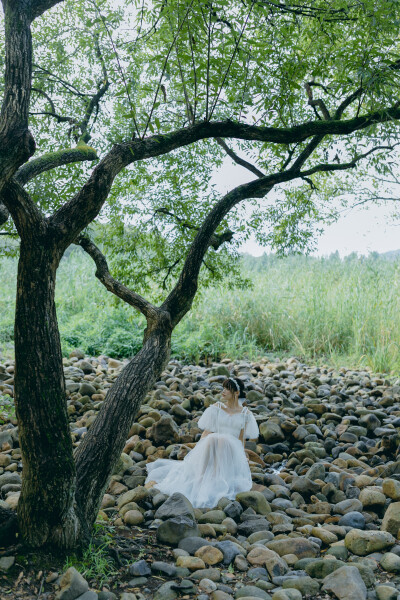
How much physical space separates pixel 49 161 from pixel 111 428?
2.00 metres

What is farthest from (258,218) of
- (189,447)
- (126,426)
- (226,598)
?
(226,598)

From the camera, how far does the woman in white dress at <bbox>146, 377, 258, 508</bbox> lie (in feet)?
14.5

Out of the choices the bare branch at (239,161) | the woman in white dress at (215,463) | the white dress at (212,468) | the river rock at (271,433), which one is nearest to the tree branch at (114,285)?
the woman in white dress at (215,463)

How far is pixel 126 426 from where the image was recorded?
366cm

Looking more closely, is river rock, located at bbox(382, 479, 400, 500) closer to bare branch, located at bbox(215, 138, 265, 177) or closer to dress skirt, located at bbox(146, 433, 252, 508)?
dress skirt, located at bbox(146, 433, 252, 508)

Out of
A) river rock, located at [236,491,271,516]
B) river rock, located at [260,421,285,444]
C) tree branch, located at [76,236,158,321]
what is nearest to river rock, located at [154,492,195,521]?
river rock, located at [236,491,271,516]

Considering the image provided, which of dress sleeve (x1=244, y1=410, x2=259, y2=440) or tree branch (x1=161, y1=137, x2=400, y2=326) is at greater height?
tree branch (x1=161, y1=137, x2=400, y2=326)

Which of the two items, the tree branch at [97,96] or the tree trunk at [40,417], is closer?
the tree trunk at [40,417]

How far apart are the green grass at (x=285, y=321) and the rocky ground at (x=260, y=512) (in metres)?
2.15

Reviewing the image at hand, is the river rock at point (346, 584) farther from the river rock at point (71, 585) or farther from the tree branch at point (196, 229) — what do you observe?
the tree branch at point (196, 229)

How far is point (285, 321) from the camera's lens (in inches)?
418

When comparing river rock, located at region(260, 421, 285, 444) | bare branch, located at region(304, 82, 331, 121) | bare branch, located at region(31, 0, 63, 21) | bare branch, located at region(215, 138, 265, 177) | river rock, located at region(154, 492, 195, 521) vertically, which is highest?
bare branch, located at region(304, 82, 331, 121)

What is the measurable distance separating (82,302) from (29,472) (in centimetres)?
960

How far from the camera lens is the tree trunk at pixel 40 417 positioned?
296 cm
